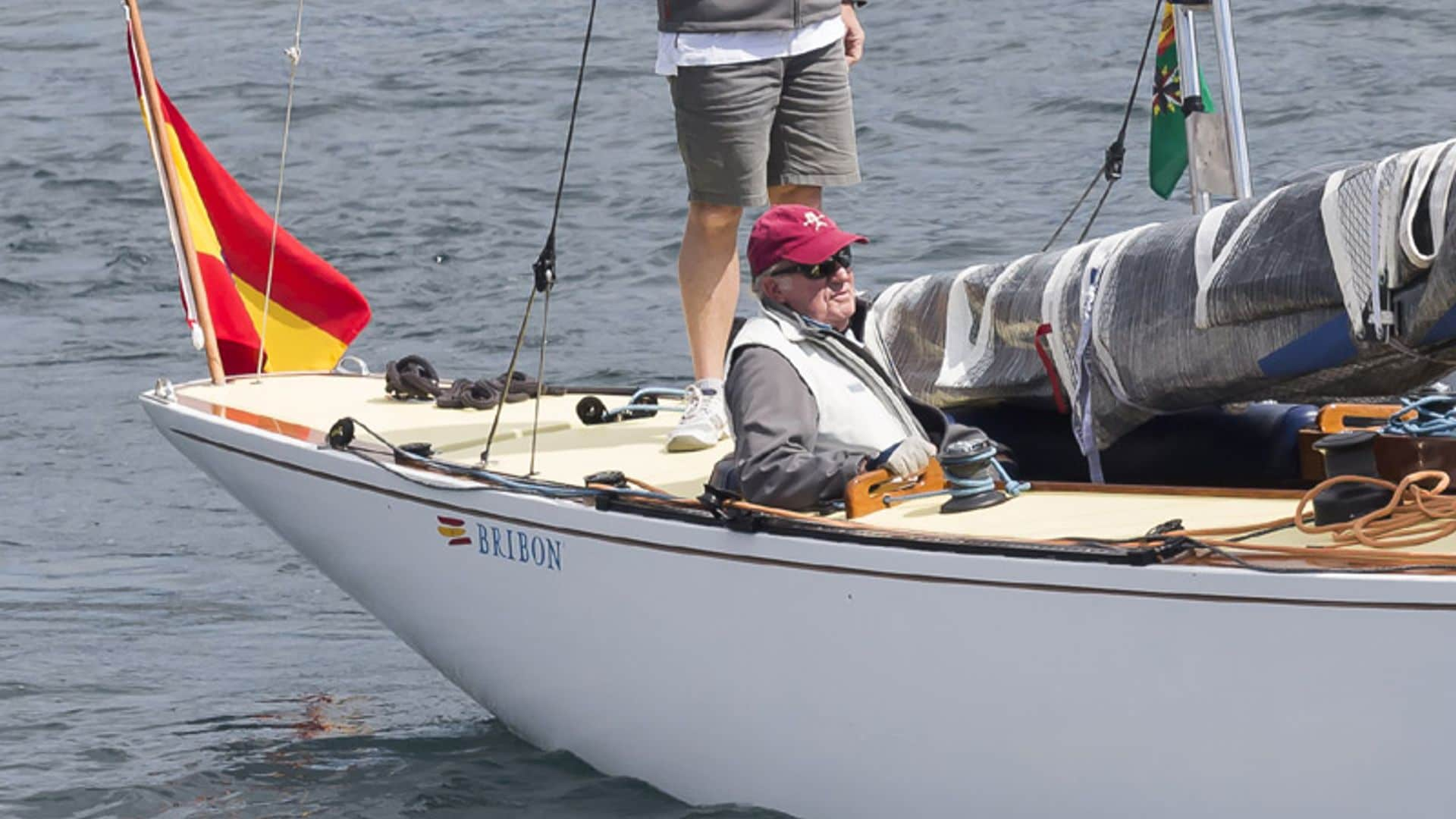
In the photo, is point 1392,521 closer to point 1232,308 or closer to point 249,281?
point 1232,308

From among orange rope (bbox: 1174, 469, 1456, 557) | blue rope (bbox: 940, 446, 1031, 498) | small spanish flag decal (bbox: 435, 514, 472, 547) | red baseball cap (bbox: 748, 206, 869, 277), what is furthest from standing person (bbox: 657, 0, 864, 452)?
orange rope (bbox: 1174, 469, 1456, 557)

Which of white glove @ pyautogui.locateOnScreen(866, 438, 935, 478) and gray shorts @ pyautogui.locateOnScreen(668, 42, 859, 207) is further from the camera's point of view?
gray shorts @ pyautogui.locateOnScreen(668, 42, 859, 207)

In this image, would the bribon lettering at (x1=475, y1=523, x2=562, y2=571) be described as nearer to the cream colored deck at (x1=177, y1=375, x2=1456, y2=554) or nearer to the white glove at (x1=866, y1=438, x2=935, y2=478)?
the cream colored deck at (x1=177, y1=375, x2=1456, y2=554)

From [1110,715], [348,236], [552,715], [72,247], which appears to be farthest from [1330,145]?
[1110,715]

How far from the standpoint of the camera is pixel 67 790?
4.98m

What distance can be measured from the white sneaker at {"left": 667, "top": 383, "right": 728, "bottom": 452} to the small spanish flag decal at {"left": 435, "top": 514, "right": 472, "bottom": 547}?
54 centimetres

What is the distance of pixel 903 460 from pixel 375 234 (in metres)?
8.65

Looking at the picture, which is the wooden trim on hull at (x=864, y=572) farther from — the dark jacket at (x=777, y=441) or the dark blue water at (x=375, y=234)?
the dark blue water at (x=375, y=234)

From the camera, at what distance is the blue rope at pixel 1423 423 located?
3447 millimetres

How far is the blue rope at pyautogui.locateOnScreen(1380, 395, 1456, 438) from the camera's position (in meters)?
3.45

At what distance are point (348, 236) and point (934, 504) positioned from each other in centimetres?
872

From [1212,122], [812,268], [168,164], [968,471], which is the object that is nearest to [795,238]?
[812,268]

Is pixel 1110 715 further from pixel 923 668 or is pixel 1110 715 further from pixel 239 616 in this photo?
pixel 239 616

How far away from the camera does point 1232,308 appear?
3.74 m
